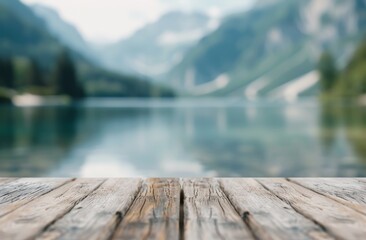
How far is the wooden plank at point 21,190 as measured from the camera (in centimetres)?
338

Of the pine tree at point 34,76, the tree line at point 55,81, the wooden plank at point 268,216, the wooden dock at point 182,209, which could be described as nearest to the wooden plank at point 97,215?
the wooden dock at point 182,209

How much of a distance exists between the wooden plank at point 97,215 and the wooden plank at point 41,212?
7 centimetres

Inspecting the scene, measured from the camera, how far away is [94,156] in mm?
19609

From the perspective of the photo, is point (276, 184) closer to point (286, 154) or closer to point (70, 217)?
point (70, 217)

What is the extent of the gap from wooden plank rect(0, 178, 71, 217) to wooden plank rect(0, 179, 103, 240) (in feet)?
0.25

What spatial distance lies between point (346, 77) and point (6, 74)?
86.9 meters

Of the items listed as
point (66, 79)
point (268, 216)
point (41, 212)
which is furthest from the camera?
point (66, 79)

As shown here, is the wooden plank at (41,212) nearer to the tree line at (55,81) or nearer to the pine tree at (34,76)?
the tree line at (55,81)

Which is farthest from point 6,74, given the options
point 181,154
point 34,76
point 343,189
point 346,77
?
point 343,189

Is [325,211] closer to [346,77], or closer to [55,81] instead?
[346,77]

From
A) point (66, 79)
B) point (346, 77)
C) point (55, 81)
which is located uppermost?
point (66, 79)

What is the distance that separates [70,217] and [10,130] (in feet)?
96.7

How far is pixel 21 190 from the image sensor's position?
395 cm

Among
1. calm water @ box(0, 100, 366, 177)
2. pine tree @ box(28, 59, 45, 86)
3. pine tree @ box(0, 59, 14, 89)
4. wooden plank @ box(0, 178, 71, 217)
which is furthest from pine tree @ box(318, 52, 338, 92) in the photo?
wooden plank @ box(0, 178, 71, 217)
